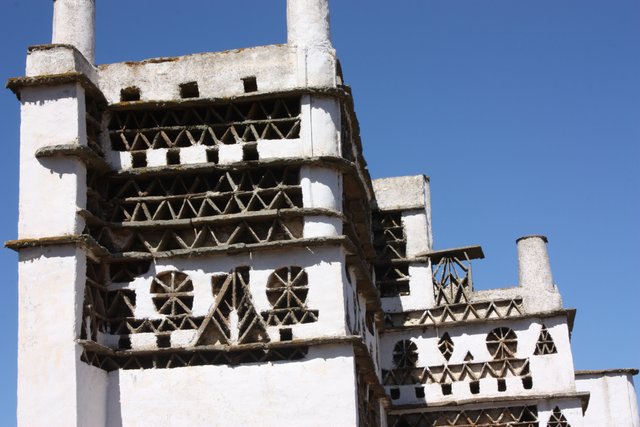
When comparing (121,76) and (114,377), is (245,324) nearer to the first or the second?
(114,377)

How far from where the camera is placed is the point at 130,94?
32.6 m

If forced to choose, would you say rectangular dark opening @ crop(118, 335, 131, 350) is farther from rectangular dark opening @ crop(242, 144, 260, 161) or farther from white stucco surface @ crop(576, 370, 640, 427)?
white stucco surface @ crop(576, 370, 640, 427)

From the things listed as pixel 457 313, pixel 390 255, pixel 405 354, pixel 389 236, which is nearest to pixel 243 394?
pixel 405 354

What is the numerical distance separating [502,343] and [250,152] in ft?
44.3

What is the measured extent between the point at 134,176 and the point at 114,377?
568cm

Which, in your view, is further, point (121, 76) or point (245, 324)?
point (121, 76)

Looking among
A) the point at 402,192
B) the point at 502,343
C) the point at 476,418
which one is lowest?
the point at 476,418

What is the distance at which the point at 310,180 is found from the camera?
3127 cm

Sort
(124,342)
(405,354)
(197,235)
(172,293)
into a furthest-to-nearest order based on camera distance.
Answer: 1. (405,354)
2. (197,235)
3. (172,293)
4. (124,342)

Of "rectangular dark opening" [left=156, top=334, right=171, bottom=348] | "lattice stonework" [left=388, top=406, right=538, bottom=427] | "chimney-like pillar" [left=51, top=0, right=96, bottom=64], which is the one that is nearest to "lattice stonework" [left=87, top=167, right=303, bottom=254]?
"rectangular dark opening" [left=156, top=334, right=171, bottom=348]

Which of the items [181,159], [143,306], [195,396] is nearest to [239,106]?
[181,159]

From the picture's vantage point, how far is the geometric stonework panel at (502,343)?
4023 centimetres

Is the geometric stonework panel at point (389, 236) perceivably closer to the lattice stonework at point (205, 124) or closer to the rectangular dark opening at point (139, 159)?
the lattice stonework at point (205, 124)

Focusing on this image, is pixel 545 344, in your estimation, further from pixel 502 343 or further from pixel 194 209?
pixel 194 209
